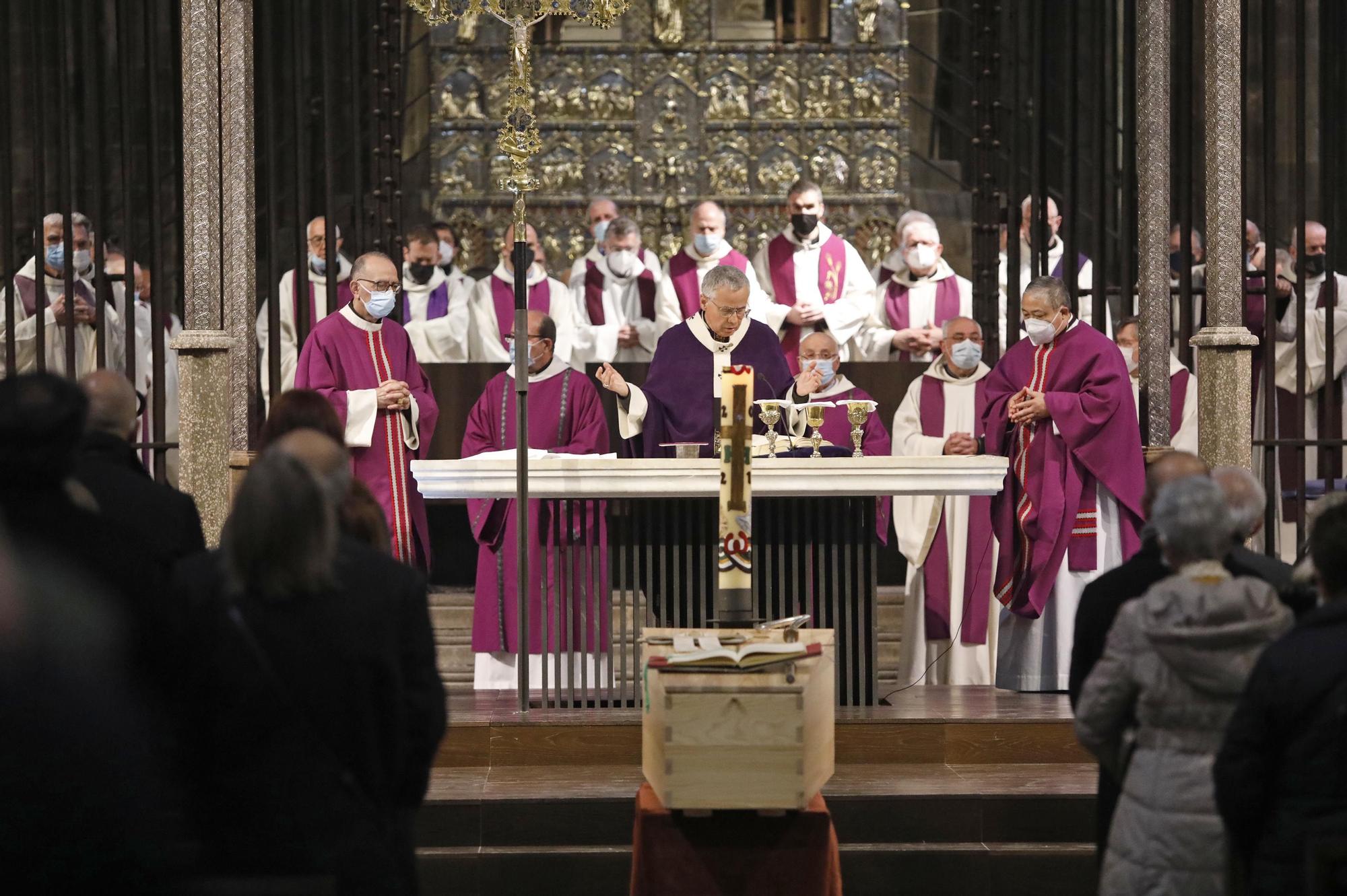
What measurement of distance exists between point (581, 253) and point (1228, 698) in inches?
401

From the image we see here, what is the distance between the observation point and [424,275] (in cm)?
1145

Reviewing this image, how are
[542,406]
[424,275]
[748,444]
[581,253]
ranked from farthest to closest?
1. [581,253]
2. [424,275]
3. [542,406]
4. [748,444]

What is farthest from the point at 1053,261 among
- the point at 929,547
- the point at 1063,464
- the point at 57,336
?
the point at 57,336

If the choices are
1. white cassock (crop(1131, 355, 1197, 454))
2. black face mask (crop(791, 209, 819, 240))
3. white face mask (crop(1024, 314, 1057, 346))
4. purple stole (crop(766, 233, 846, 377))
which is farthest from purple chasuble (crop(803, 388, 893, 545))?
black face mask (crop(791, 209, 819, 240))

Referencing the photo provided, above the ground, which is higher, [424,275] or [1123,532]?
[424,275]

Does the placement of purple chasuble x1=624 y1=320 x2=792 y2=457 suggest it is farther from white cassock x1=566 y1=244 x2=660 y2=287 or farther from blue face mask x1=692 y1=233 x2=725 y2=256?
white cassock x1=566 y1=244 x2=660 y2=287

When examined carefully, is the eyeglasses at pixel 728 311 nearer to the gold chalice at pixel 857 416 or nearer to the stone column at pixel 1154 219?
the gold chalice at pixel 857 416

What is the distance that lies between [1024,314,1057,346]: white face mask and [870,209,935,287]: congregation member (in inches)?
125

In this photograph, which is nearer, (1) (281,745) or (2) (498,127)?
(1) (281,745)

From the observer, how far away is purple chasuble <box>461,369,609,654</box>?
7.54 meters

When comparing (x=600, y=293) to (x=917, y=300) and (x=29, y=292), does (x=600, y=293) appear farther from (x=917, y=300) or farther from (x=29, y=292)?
(x=29, y=292)

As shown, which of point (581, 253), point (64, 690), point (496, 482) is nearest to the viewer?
point (64, 690)

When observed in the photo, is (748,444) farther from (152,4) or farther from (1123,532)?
(152,4)

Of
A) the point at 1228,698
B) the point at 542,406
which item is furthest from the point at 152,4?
the point at 1228,698
